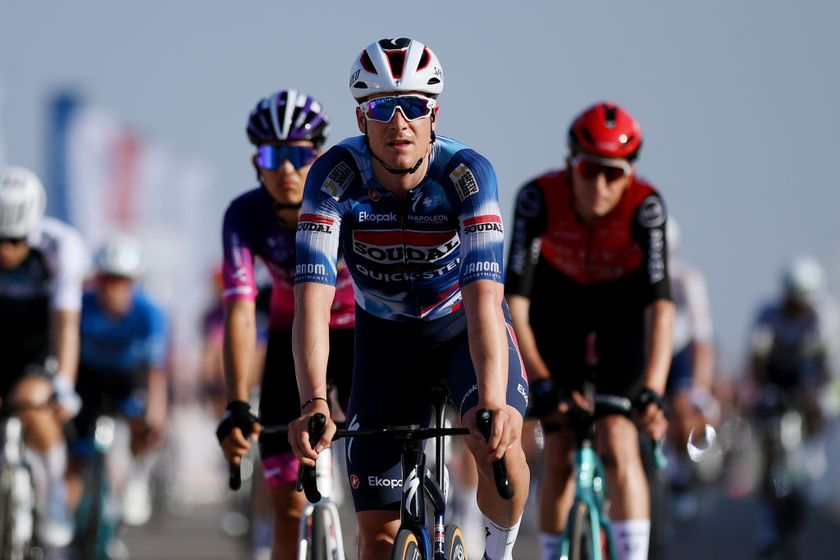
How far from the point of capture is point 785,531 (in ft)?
46.2

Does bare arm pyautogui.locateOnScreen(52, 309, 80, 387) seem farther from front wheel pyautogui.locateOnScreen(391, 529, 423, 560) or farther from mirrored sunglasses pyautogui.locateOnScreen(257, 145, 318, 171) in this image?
front wheel pyautogui.locateOnScreen(391, 529, 423, 560)

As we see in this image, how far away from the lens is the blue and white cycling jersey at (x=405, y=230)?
20.1 feet

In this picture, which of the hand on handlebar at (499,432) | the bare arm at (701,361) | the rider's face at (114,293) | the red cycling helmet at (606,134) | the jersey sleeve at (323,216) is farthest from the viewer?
the rider's face at (114,293)

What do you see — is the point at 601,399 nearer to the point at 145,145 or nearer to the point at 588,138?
the point at 588,138

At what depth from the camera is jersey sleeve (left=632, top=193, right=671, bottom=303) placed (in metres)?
8.28

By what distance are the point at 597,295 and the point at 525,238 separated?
0.55 metres

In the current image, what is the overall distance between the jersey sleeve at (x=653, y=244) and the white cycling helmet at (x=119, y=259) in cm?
629

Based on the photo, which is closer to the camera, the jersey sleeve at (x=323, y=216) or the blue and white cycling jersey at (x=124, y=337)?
the jersey sleeve at (x=323, y=216)

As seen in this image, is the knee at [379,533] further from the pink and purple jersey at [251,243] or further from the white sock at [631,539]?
the white sock at [631,539]

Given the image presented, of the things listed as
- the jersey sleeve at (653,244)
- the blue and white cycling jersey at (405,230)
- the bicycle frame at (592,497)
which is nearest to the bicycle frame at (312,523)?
the blue and white cycling jersey at (405,230)

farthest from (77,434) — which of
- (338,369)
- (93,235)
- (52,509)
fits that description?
(93,235)

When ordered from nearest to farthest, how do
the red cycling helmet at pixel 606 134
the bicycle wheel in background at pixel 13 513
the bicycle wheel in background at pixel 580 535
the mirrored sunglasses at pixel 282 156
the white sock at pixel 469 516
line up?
1. the bicycle wheel in background at pixel 580 535
2. the mirrored sunglasses at pixel 282 156
3. the red cycling helmet at pixel 606 134
4. the bicycle wheel in background at pixel 13 513
5. the white sock at pixel 469 516

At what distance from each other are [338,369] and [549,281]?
53.2 inches

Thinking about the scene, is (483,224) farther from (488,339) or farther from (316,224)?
(316,224)
